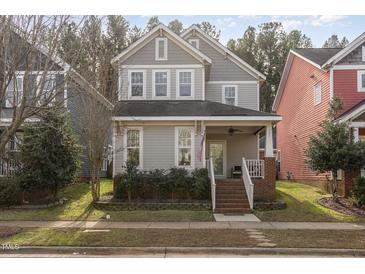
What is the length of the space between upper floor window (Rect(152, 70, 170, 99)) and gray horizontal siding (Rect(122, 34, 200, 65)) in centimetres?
50

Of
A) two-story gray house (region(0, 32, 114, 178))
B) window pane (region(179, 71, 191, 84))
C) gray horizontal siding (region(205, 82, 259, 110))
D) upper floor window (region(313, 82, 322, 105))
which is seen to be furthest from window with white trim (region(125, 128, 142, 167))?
upper floor window (region(313, 82, 322, 105))

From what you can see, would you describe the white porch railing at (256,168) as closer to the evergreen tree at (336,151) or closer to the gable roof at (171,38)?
the evergreen tree at (336,151)

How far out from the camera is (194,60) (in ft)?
70.4

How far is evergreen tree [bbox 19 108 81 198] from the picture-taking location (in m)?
17.2

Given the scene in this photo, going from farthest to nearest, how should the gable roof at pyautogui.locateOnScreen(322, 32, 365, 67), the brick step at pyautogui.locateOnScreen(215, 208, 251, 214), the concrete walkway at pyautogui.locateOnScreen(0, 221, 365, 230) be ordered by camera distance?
the gable roof at pyautogui.locateOnScreen(322, 32, 365, 67)
the brick step at pyautogui.locateOnScreen(215, 208, 251, 214)
the concrete walkway at pyautogui.locateOnScreen(0, 221, 365, 230)

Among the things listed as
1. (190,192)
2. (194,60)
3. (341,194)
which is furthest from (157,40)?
(341,194)

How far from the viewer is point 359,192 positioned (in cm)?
1661

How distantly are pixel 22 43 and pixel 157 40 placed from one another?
11142 millimetres

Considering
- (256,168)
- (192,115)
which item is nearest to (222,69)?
(192,115)

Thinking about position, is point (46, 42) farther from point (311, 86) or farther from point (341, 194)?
point (311, 86)

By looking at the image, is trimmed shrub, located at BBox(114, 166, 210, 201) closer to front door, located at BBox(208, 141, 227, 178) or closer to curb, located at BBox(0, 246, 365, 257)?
front door, located at BBox(208, 141, 227, 178)

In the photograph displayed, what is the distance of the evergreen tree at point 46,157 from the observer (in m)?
17.2

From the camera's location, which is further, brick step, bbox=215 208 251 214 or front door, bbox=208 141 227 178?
front door, bbox=208 141 227 178

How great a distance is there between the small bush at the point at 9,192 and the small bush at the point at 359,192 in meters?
13.4
